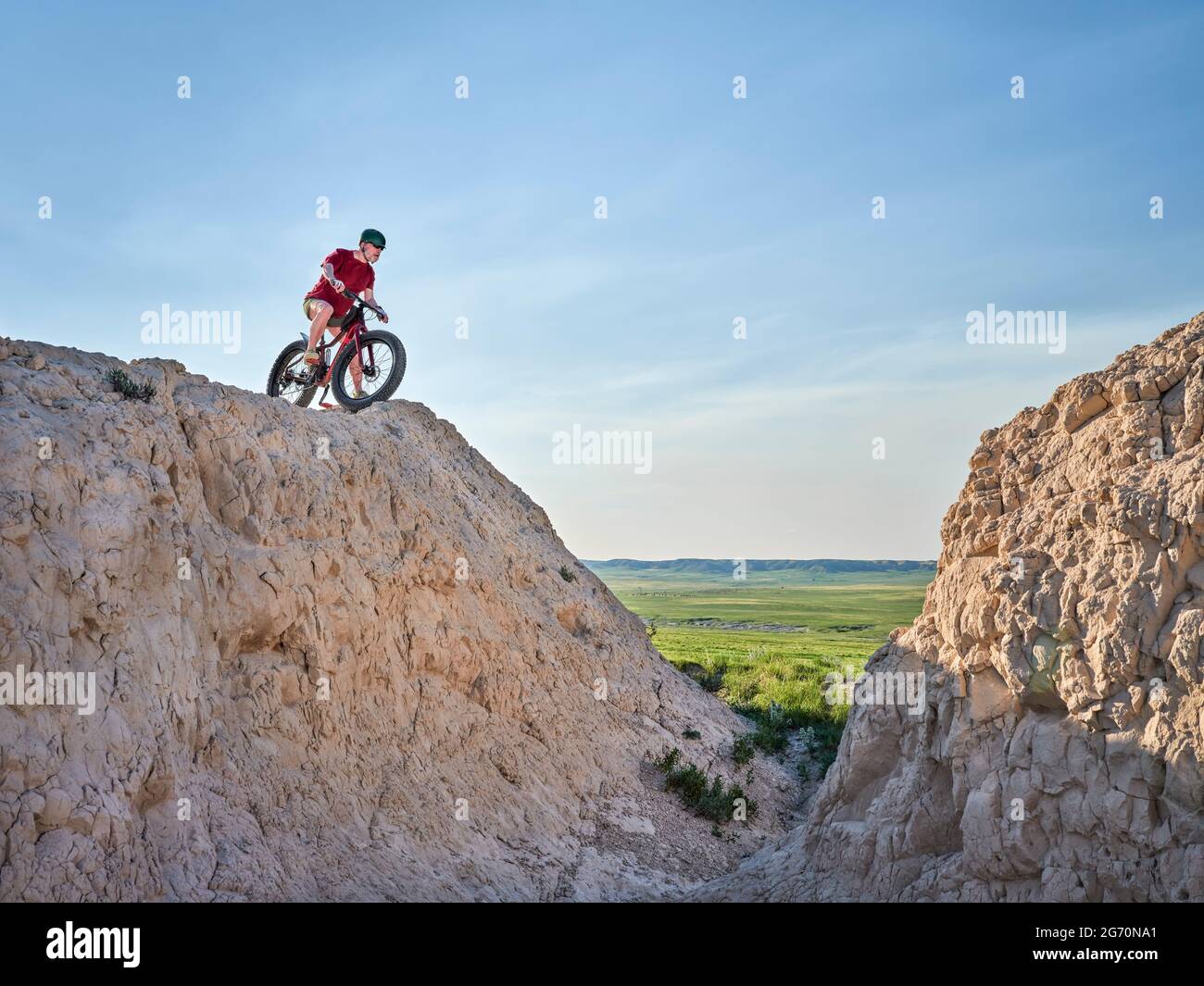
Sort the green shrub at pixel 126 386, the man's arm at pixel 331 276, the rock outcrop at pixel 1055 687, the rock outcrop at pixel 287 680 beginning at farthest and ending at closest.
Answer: the man's arm at pixel 331 276, the green shrub at pixel 126 386, the rock outcrop at pixel 287 680, the rock outcrop at pixel 1055 687

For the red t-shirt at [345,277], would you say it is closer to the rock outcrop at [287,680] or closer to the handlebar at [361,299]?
the handlebar at [361,299]

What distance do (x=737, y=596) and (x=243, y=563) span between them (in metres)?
117

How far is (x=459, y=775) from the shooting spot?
1108 cm

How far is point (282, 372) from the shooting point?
14.0 metres

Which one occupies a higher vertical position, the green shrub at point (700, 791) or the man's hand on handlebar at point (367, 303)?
the man's hand on handlebar at point (367, 303)

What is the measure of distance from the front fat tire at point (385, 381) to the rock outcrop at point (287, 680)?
355 mm

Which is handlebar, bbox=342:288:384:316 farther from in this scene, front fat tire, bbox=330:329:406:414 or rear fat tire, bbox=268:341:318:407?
rear fat tire, bbox=268:341:318:407

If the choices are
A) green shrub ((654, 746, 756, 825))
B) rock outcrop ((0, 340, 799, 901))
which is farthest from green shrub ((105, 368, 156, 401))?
green shrub ((654, 746, 756, 825))

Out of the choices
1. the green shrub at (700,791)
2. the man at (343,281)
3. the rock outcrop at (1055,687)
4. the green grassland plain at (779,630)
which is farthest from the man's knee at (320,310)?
the green grassland plain at (779,630)

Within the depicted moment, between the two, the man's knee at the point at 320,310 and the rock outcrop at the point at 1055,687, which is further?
the man's knee at the point at 320,310

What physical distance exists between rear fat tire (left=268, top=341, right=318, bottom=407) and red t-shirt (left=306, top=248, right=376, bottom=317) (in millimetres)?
997

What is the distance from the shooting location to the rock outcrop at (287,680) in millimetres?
7812

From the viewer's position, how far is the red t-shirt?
13070 millimetres

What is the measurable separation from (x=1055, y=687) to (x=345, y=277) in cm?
994
